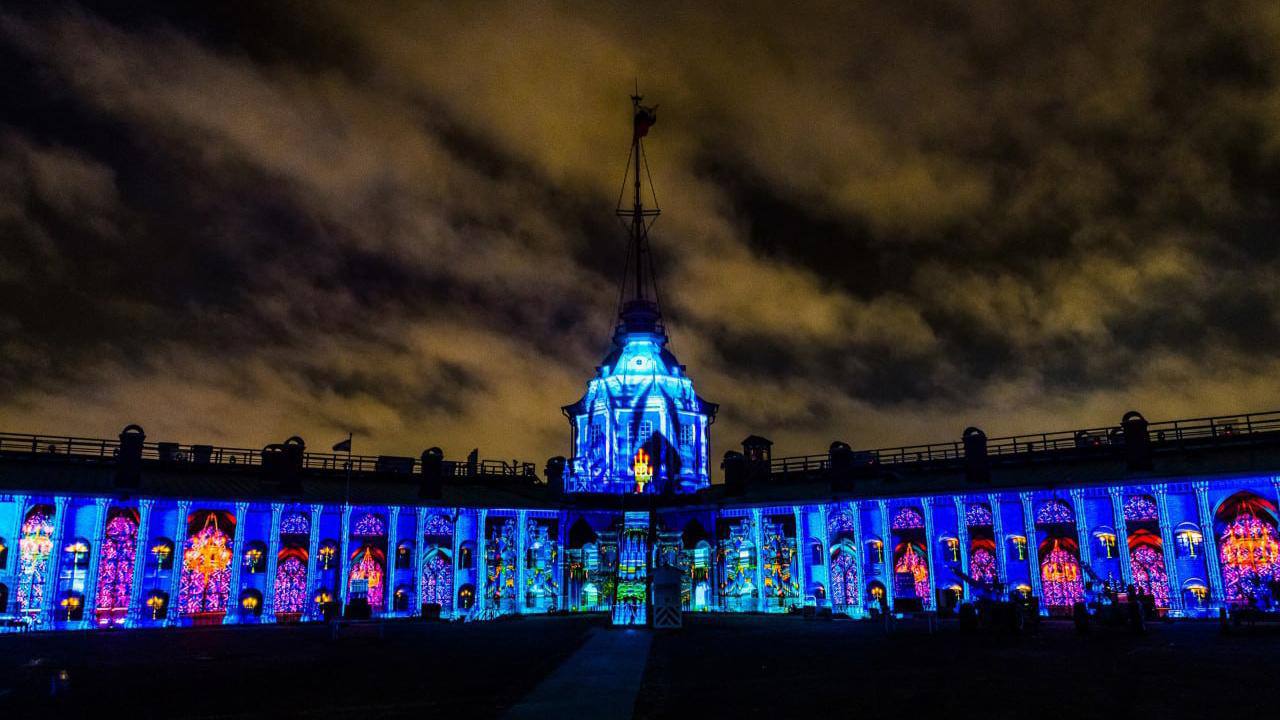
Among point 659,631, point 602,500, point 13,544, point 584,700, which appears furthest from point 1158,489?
point 13,544

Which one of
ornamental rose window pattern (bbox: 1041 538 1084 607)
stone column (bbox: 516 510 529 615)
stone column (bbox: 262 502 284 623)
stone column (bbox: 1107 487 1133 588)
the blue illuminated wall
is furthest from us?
the blue illuminated wall

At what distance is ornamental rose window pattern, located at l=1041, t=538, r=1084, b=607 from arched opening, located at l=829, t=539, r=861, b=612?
35.2ft

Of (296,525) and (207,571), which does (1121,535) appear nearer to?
(296,525)

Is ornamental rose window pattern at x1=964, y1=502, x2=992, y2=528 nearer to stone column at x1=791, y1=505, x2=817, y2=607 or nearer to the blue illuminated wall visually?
stone column at x1=791, y1=505, x2=817, y2=607

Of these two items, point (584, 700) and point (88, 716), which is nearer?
point (88, 716)

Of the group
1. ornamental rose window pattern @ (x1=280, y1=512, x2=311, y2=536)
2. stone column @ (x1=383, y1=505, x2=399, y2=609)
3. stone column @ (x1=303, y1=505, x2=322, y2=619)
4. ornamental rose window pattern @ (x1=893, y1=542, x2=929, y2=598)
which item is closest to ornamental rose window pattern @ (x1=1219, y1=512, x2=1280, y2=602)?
ornamental rose window pattern @ (x1=893, y1=542, x2=929, y2=598)

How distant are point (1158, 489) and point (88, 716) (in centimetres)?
4764

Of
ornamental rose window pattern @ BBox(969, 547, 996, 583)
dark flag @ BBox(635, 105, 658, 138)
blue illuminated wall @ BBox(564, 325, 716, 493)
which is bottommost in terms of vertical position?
ornamental rose window pattern @ BBox(969, 547, 996, 583)

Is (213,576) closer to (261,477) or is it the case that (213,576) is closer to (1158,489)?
(261,477)

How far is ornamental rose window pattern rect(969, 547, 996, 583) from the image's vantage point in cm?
5238

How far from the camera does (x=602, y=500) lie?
6209 cm

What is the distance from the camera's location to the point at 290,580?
55094 millimetres

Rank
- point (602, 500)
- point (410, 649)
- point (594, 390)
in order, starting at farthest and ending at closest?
point (594, 390), point (602, 500), point (410, 649)

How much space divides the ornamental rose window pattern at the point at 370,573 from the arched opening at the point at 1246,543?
47.9m
